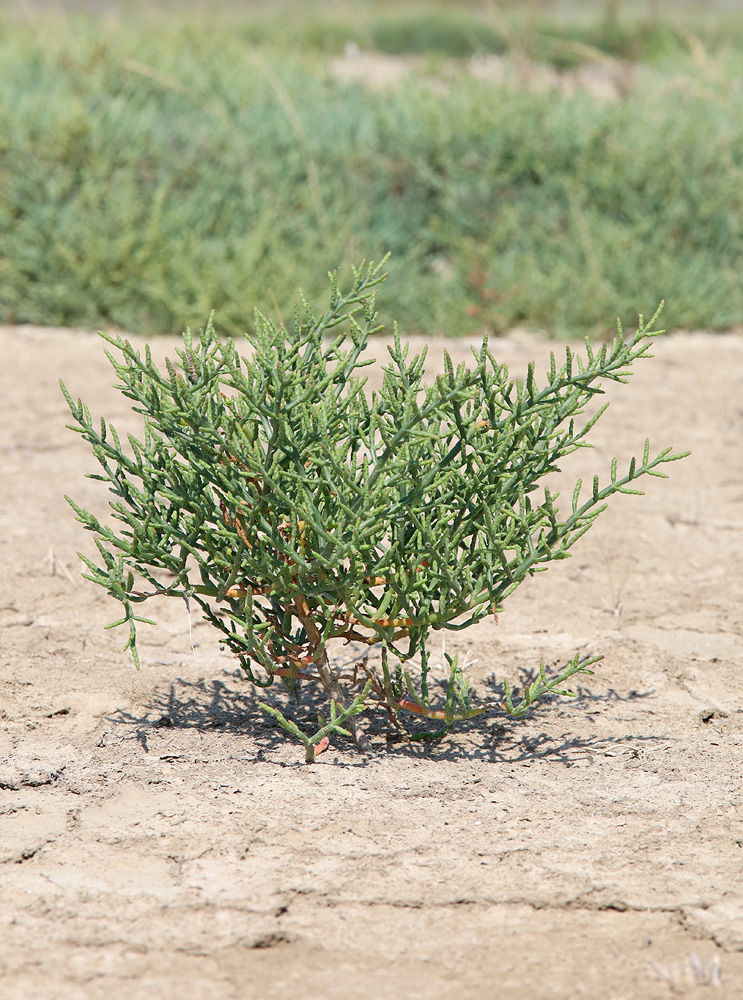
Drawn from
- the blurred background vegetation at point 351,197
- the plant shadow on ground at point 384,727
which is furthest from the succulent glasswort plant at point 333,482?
the blurred background vegetation at point 351,197

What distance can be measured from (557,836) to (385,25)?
19.9 meters

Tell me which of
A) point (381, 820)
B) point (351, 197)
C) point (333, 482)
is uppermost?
point (351, 197)

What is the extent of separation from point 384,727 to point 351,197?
13.8 ft

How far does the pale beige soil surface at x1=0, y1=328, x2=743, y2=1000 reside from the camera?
1.90m

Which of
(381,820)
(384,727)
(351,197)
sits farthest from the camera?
(351,197)

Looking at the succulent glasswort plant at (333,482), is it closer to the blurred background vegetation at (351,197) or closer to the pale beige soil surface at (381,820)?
the pale beige soil surface at (381,820)

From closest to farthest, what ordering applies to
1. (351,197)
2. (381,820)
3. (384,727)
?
(381,820), (384,727), (351,197)

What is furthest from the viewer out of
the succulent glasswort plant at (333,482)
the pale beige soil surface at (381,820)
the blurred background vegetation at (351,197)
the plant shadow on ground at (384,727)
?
the blurred background vegetation at (351,197)

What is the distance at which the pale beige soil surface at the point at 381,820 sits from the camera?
6.23 feet

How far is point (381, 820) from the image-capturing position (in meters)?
2.29

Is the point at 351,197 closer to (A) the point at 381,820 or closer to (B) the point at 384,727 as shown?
(B) the point at 384,727

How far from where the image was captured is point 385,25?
65.1 feet

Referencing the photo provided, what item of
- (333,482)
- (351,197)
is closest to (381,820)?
(333,482)

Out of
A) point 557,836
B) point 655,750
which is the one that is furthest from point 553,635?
point 557,836
